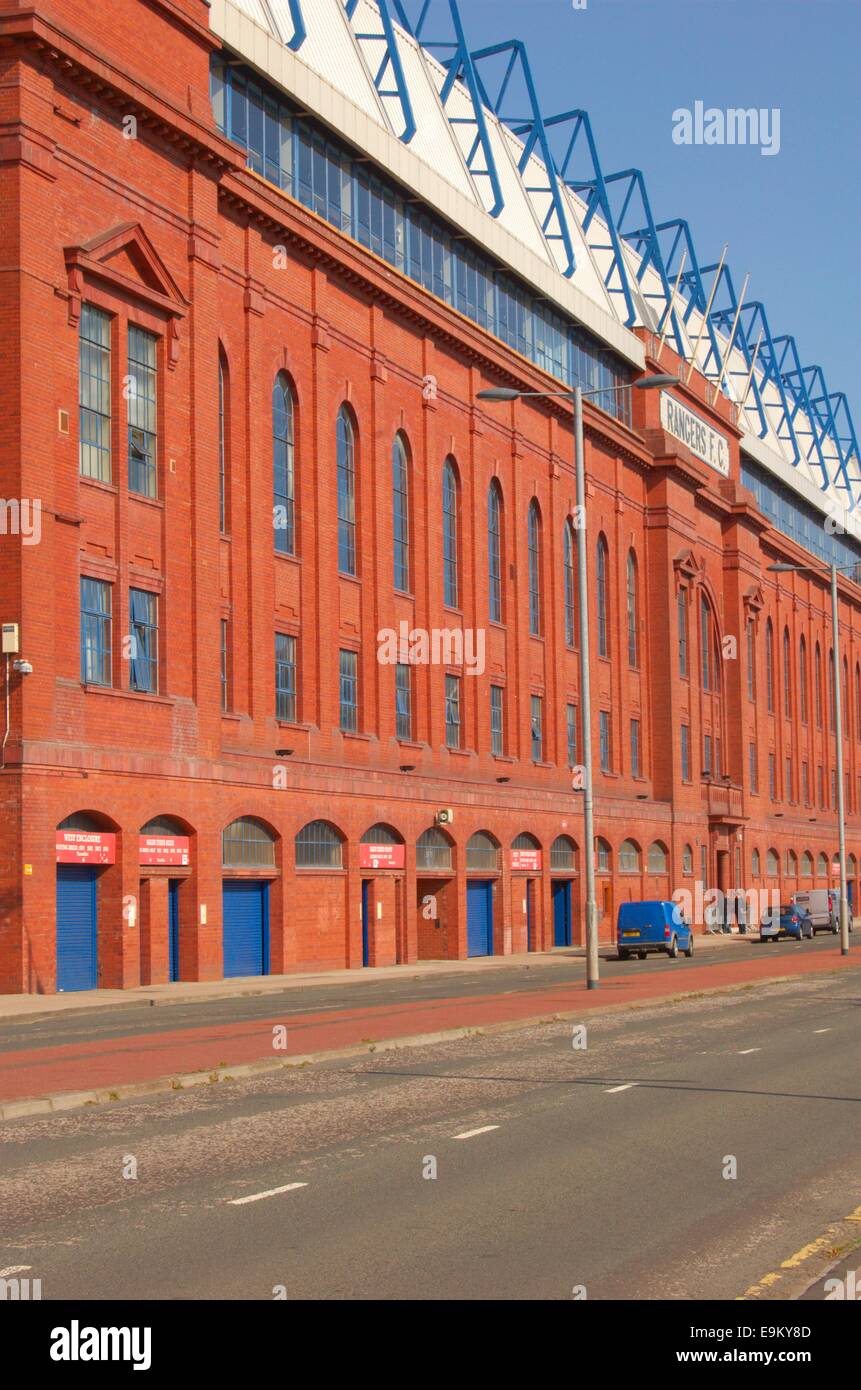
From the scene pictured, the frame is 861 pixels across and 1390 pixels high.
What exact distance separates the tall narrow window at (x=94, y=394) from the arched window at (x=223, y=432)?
5712 millimetres

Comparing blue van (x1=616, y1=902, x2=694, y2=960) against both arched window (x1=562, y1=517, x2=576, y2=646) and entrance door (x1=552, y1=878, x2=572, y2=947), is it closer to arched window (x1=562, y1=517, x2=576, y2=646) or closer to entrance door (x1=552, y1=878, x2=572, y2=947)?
entrance door (x1=552, y1=878, x2=572, y2=947)

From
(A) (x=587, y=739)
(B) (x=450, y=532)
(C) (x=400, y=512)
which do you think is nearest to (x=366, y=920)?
(C) (x=400, y=512)

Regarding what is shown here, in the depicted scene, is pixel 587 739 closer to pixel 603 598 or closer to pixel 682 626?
pixel 603 598

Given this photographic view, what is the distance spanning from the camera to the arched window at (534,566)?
61438mm

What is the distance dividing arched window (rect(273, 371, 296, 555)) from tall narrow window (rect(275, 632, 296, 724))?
7.93 ft

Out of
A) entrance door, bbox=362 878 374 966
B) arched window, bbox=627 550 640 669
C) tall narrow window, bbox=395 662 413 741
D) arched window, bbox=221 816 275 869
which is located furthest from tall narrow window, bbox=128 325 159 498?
arched window, bbox=627 550 640 669

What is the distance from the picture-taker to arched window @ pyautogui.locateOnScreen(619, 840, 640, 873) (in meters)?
67.1

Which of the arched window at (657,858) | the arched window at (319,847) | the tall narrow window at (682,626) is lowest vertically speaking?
the arched window at (657,858)

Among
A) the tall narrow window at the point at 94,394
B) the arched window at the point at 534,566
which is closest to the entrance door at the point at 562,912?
the arched window at the point at 534,566

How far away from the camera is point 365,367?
1977 inches

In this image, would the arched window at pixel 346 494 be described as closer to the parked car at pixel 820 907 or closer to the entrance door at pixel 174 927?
the entrance door at pixel 174 927

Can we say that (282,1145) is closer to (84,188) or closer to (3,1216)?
(3,1216)

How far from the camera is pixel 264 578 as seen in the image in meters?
44.0

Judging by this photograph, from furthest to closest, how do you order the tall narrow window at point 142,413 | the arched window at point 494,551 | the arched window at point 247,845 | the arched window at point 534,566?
1. the arched window at point 534,566
2. the arched window at point 494,551
3. the arched window at point 247,845
4. the tall narrow window at point 142,413
